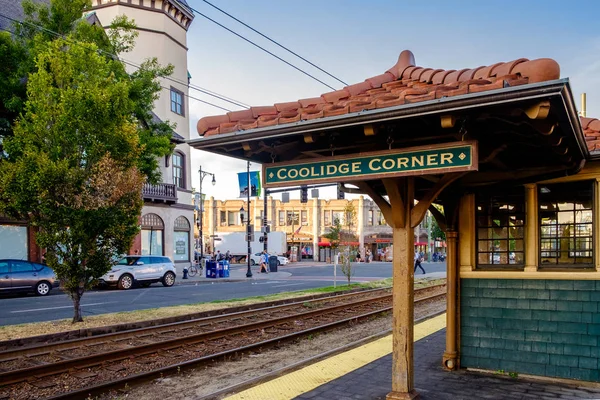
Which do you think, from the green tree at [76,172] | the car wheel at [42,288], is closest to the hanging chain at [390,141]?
the green tree at [76,172]

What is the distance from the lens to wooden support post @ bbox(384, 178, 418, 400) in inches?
229

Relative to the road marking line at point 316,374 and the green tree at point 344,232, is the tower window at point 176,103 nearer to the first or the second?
the green tree at point 344,232

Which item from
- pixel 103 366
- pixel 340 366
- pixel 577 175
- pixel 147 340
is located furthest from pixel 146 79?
pixel 577 175

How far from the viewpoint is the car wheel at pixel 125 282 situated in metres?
24.7

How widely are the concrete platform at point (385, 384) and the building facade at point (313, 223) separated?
59.9m

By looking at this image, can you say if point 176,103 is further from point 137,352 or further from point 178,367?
point 178,367

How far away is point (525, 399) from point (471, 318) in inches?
60.8

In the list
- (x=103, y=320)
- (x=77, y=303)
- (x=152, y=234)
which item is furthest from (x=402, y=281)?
(x=152, y=234)

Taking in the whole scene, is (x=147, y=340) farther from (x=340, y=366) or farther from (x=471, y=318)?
(x=471, y=318)

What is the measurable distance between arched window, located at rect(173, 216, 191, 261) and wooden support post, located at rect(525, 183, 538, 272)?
104 ft

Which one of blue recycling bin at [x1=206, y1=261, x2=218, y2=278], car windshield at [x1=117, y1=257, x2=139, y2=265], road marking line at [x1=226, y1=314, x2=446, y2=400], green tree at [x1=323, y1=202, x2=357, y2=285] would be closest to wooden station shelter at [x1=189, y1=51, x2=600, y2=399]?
road marking line at [x1=226, y1=314, x2=446, y2=400]

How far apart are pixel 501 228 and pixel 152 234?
30.1 m

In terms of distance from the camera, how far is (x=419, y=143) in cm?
596

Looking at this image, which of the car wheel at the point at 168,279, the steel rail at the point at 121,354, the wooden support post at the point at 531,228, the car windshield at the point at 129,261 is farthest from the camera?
the car wheel at the point at 168,279
